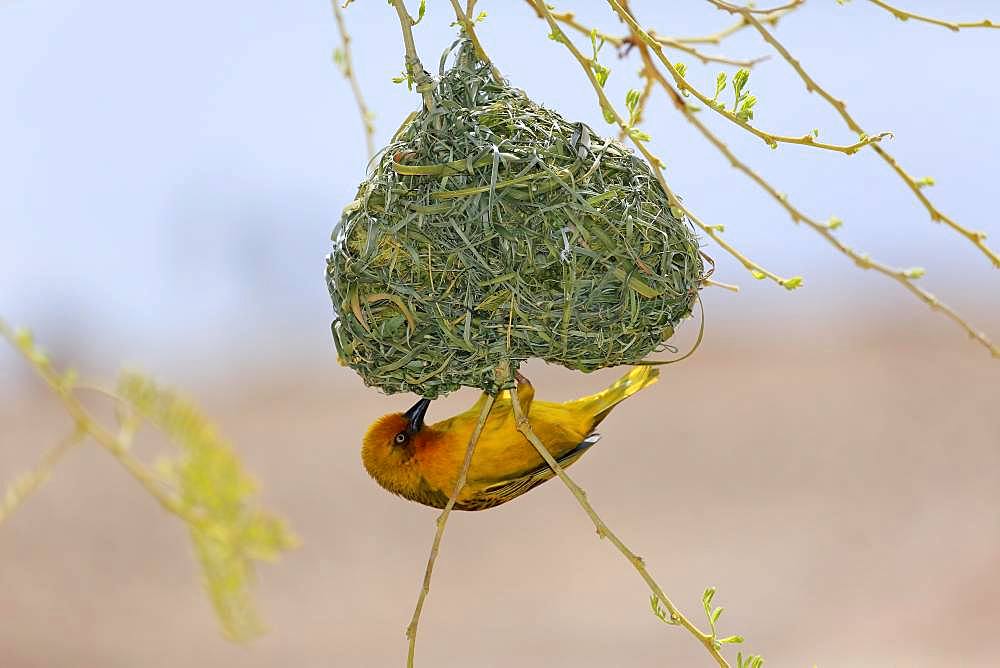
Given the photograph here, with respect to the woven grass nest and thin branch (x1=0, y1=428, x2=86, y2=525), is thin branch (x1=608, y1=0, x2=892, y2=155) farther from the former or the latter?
thin branch (x1=0, y1=428, x2=86, y2=525)

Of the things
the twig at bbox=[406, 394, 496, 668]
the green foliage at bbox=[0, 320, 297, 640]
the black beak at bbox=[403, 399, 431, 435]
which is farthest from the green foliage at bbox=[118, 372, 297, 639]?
the black beak at bbox=[403, 399, 431, 435]

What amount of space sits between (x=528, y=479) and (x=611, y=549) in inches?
263

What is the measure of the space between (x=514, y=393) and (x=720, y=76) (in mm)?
654

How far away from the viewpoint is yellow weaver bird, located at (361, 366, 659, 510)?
2.43 metres

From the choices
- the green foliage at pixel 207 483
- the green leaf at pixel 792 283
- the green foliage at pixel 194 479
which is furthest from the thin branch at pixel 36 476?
the green leaf at pixel 792 283

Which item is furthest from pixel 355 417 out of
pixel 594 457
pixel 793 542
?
pixel 793 542

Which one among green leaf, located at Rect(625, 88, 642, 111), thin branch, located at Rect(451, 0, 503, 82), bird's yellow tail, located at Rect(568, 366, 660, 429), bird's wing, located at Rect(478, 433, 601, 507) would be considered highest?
thin branch, located at Rect(451, 0, 503, 82)

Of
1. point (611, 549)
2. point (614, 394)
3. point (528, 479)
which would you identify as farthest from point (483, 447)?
point (611, 549)

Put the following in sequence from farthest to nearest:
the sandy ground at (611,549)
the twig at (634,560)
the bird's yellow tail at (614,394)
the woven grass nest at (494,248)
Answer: the sandy ground at (611,549) → the bird's yellow tail at (614,394) → the woven grass nest at (494,248) → the twig at (634,560)

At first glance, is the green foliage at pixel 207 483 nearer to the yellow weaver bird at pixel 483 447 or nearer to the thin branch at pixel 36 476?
the thin branch at pixel 36 476

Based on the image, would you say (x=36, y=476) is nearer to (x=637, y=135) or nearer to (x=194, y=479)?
(x=194, y=479)

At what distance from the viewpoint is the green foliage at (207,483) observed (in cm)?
207

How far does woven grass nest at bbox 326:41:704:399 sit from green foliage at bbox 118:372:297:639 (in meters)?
0.30

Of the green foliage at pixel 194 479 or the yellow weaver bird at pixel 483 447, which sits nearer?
the green foliage at pixel 194 479
